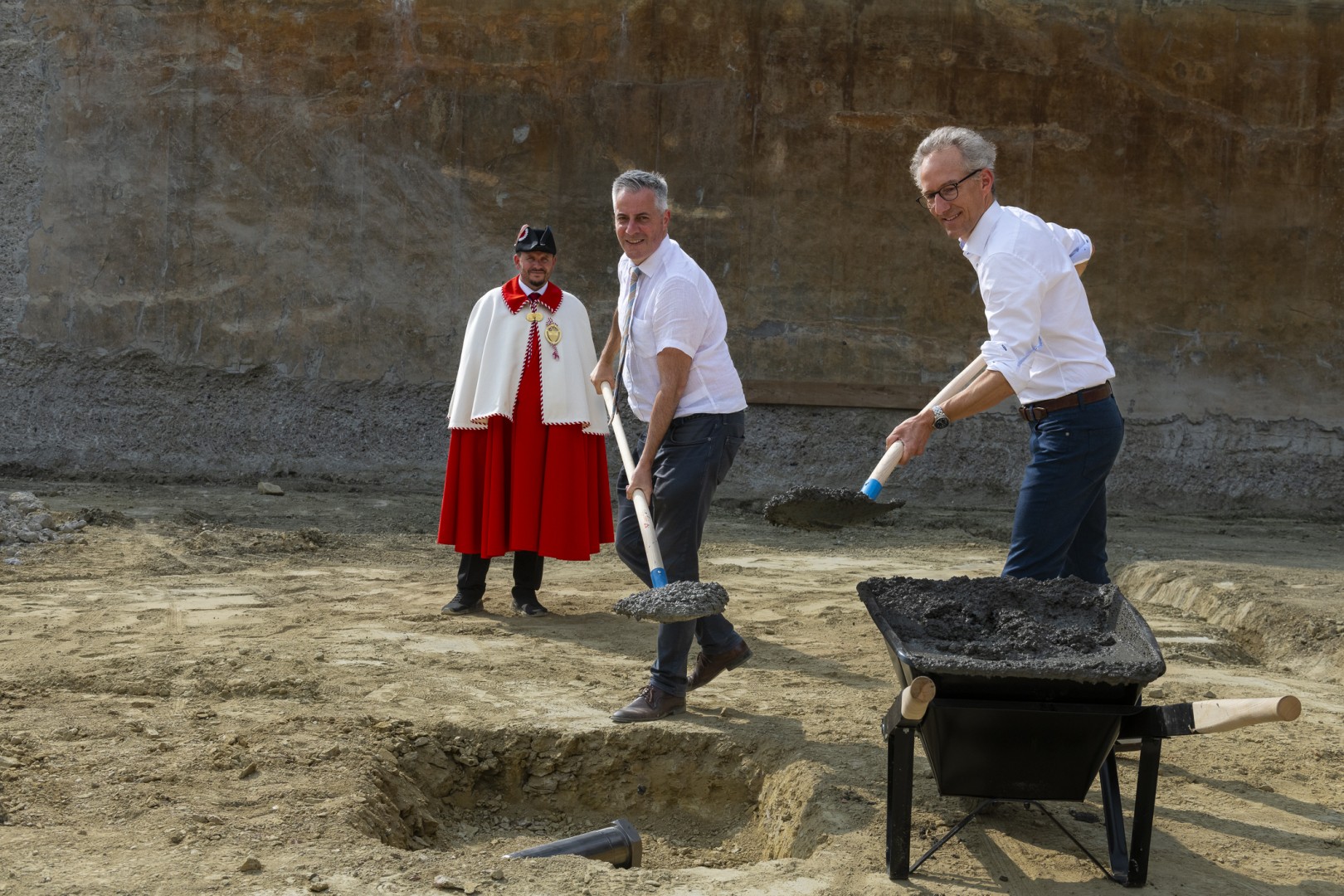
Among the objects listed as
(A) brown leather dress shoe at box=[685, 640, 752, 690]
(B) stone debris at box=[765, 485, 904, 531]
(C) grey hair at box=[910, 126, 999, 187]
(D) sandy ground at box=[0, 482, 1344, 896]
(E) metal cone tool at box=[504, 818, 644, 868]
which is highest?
(C) grey hair at box=[910, 126, 999, 187]

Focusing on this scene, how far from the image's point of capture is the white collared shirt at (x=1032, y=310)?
363cm

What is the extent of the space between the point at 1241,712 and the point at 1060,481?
1083mm

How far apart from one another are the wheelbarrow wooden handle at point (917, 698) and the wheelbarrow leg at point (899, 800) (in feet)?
0.55

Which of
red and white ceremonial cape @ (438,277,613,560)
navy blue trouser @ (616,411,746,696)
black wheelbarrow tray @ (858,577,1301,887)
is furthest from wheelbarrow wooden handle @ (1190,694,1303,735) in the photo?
red and white ceremonial cape @ (438,277,613,560)

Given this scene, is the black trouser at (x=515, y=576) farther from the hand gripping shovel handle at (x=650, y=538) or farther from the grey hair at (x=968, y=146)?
the grey hair at (x=968, y=146)

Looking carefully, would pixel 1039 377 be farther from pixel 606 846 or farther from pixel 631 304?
pixel 606 846

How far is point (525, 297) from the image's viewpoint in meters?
6.27

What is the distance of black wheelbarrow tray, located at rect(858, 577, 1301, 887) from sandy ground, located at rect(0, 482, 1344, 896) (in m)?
0.21

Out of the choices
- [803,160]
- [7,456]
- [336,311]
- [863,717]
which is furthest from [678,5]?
[863,717]

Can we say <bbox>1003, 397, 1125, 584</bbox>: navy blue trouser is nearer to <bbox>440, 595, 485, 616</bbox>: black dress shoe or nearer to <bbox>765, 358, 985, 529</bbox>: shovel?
<bbox>765, 358, 985, 529</bbox>: shovel

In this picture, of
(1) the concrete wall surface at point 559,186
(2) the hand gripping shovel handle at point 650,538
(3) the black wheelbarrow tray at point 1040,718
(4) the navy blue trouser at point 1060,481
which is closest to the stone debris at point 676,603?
(2) the hand gripping shovel handle at point 650,538

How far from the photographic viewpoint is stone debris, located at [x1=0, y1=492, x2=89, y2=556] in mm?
7316

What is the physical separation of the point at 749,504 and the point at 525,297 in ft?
14.2

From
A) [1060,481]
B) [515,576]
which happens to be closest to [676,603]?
[1060,481]
